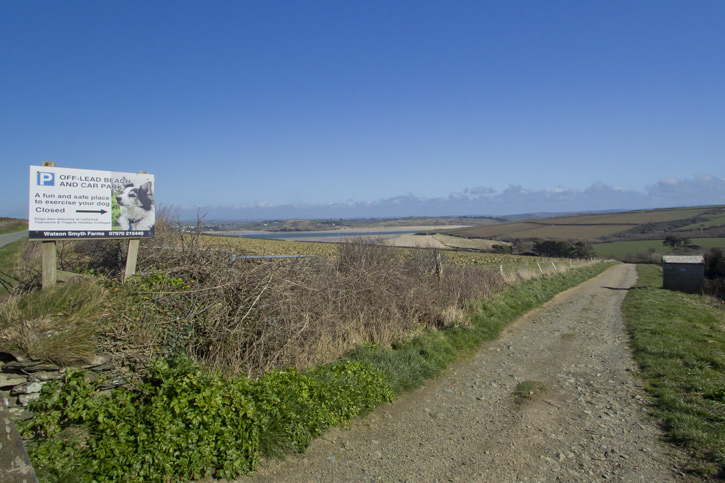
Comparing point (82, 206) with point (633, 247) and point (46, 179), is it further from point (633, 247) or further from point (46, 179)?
point (633, 247)

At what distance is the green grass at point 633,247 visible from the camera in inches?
2698

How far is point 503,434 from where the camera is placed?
543 centimetres

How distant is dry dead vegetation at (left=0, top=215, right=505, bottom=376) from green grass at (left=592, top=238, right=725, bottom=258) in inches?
2755

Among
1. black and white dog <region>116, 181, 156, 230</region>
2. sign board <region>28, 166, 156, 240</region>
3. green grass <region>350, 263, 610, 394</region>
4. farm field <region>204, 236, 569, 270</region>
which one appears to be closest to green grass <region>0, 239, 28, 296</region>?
sign board <region>28, 166, 156, 240</region>

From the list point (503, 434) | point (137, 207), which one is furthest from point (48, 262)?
point (503, 434)

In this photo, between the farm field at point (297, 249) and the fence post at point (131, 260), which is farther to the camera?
the farm field at point (297, 249)

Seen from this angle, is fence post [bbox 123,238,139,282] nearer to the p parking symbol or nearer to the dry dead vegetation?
the dry dead vegetation

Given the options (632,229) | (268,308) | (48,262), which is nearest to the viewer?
(48,262)

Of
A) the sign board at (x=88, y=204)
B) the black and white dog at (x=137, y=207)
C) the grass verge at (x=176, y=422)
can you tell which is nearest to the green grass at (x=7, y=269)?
the sign board at (x=88, y=204)

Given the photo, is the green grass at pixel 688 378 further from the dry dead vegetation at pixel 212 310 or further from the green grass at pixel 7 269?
the green grass at pixel 7 269

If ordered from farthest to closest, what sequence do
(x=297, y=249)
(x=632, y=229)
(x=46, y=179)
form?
(x=632, y=229) < (x=297, y=249) < (x=46, y=179)

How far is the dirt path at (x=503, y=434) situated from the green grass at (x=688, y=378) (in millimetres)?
264

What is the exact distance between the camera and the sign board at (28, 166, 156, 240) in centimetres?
564

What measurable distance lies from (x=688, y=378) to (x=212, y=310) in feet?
24.2
